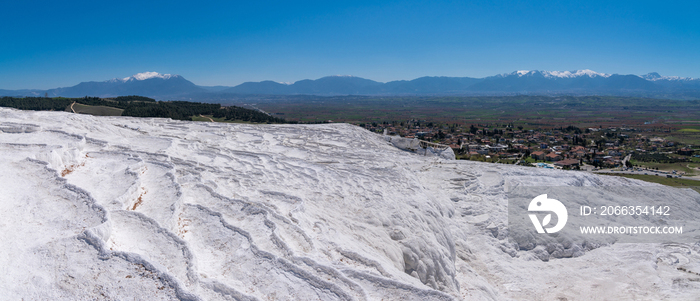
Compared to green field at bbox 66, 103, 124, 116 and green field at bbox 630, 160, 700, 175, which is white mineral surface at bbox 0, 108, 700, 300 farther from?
green field at bbox 630, 160, 700, 175

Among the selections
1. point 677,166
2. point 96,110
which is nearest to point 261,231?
Result: point 96,110

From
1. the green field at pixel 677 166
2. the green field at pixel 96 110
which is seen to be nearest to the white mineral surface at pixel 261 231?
the green field at pixel 96 110

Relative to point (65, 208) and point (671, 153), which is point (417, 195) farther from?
point (671, 153)

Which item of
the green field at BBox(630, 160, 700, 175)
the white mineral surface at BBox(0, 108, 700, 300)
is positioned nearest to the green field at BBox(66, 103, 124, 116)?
the white mineral surface at BBox(0, 108, 700, 300)

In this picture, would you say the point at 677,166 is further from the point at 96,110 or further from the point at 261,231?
the point at 96,110

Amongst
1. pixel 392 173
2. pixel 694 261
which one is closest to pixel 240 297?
pixel 392 173

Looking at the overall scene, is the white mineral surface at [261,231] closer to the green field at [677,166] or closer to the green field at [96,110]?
the green field at [96,110]
